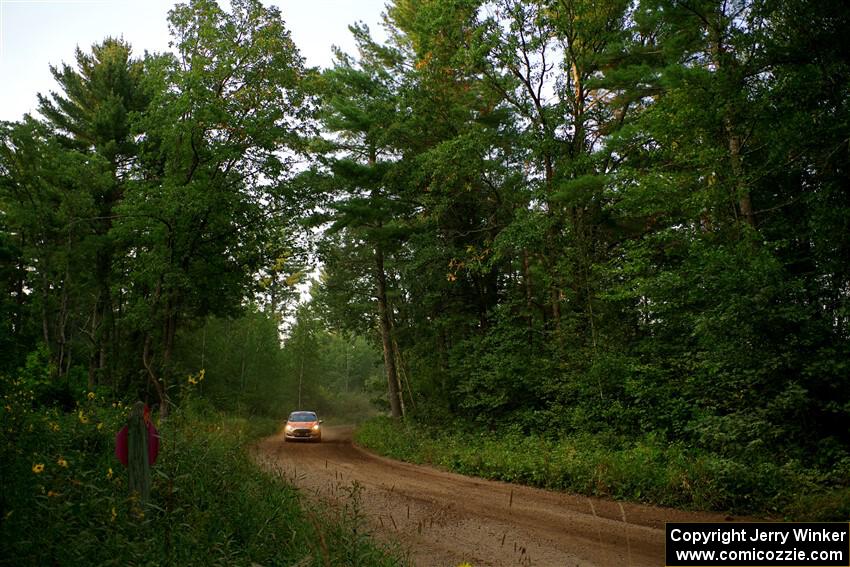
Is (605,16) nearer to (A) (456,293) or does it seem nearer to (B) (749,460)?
(A) (456,293)

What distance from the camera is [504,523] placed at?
7648 millimetres

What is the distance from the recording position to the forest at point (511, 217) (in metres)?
9.64

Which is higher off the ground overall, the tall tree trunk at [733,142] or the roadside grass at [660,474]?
the tall tree trunk at [733,142]

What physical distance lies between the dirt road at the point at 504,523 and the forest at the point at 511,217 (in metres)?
1.31

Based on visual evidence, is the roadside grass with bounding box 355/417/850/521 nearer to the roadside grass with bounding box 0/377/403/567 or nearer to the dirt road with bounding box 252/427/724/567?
the dirt road with bounding box 252/427/724/567

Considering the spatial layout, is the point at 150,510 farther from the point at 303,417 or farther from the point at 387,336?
the point at 303,417

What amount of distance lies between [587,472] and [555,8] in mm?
13371

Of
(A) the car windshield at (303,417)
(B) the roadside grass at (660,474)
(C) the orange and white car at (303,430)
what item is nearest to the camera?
(B) the roadside grass at (660,474)

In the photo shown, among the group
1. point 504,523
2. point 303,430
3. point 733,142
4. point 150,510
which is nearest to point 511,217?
point 733,142

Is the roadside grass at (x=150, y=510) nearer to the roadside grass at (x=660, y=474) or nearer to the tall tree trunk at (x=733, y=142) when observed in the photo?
the roadside grass at (x=660, y=474)

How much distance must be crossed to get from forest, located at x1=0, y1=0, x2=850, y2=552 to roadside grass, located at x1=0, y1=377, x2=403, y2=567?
1138 mm

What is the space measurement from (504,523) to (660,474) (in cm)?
359

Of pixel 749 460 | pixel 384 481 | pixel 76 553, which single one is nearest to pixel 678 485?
pixel 749 460

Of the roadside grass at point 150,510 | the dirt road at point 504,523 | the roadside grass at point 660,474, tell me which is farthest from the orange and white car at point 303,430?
the roadside grass at point 150,510
